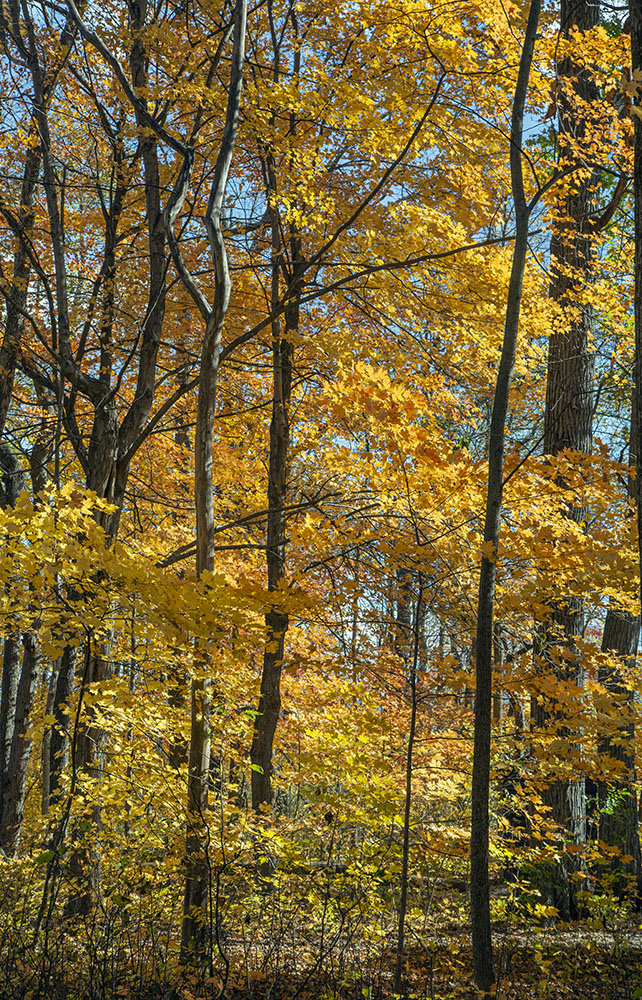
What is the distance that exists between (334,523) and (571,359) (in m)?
3.12

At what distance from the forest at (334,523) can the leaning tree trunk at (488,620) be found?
20 mm

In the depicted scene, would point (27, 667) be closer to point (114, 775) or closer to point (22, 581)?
point (114, 775)

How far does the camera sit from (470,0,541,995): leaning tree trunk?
3479mm

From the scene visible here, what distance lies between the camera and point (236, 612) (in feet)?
12.7

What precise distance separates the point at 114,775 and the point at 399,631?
82.5 inches

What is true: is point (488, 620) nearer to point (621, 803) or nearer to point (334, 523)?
point (334, 523)

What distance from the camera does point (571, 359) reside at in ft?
21.6

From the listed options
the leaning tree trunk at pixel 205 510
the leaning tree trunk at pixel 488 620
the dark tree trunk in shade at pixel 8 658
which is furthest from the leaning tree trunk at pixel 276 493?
the dark tree trunk in shade at pixel 8 658

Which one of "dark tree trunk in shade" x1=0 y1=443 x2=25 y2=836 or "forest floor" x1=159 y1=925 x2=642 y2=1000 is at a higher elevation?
"dark tree trunk in shade" x1=0 y1=443 x2=25 y2=836

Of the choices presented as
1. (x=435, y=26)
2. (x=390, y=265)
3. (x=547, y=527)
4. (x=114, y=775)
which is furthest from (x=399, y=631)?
(x=435, y=26)

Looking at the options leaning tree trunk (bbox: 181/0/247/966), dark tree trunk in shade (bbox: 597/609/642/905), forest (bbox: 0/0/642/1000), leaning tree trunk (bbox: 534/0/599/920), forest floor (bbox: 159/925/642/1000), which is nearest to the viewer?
forest floor (bbox: 159/925/642/1000)

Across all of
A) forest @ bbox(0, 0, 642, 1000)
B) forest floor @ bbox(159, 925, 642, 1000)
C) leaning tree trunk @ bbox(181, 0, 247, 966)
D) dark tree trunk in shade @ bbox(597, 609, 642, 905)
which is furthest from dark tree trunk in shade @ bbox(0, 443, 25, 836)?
dark tree trunk in shade @ bbox(597, 609, 642, 905)

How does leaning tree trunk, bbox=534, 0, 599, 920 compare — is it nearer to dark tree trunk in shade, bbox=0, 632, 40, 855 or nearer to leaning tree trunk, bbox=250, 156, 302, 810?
leaning tree trunk, bbox=250, 156, 302, 810

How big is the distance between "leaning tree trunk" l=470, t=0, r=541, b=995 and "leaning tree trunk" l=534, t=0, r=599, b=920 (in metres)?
2.18
